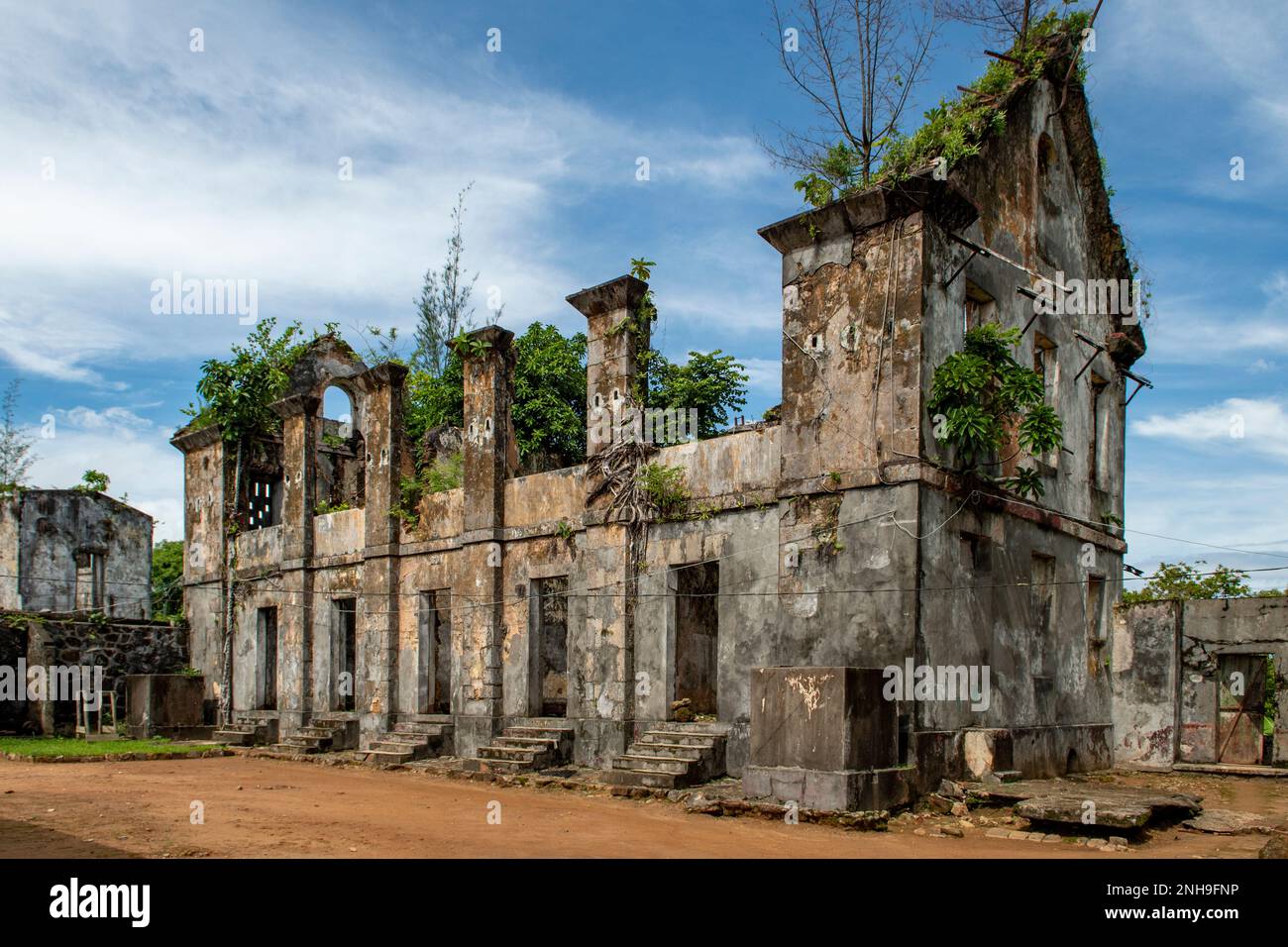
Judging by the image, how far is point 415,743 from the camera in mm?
17906

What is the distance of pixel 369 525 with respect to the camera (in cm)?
2030

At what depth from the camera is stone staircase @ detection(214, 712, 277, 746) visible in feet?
70.2

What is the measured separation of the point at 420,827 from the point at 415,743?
7.76 m

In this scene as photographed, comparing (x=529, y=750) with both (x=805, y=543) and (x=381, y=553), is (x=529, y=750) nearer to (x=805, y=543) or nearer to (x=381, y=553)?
(x=805, y=543)

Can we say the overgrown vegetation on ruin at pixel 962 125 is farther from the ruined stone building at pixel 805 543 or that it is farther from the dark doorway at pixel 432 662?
the dark doorway at pixel 432 662

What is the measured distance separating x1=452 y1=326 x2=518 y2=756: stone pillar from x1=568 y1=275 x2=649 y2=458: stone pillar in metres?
2.19

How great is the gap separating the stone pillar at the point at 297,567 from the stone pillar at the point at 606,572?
7.61 m

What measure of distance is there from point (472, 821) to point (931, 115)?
10.2 m

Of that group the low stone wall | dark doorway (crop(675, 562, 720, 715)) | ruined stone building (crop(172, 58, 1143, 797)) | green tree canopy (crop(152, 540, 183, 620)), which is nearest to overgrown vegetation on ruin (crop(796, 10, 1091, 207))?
ruined stone building (crop(172, 58, 1143, 797))

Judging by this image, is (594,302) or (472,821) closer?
(472,821)

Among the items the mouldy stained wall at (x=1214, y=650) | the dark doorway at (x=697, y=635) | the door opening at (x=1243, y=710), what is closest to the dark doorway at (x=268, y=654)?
the dark doorway at (x=697, y=635)

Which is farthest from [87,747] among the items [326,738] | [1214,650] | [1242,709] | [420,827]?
[1242,709]
